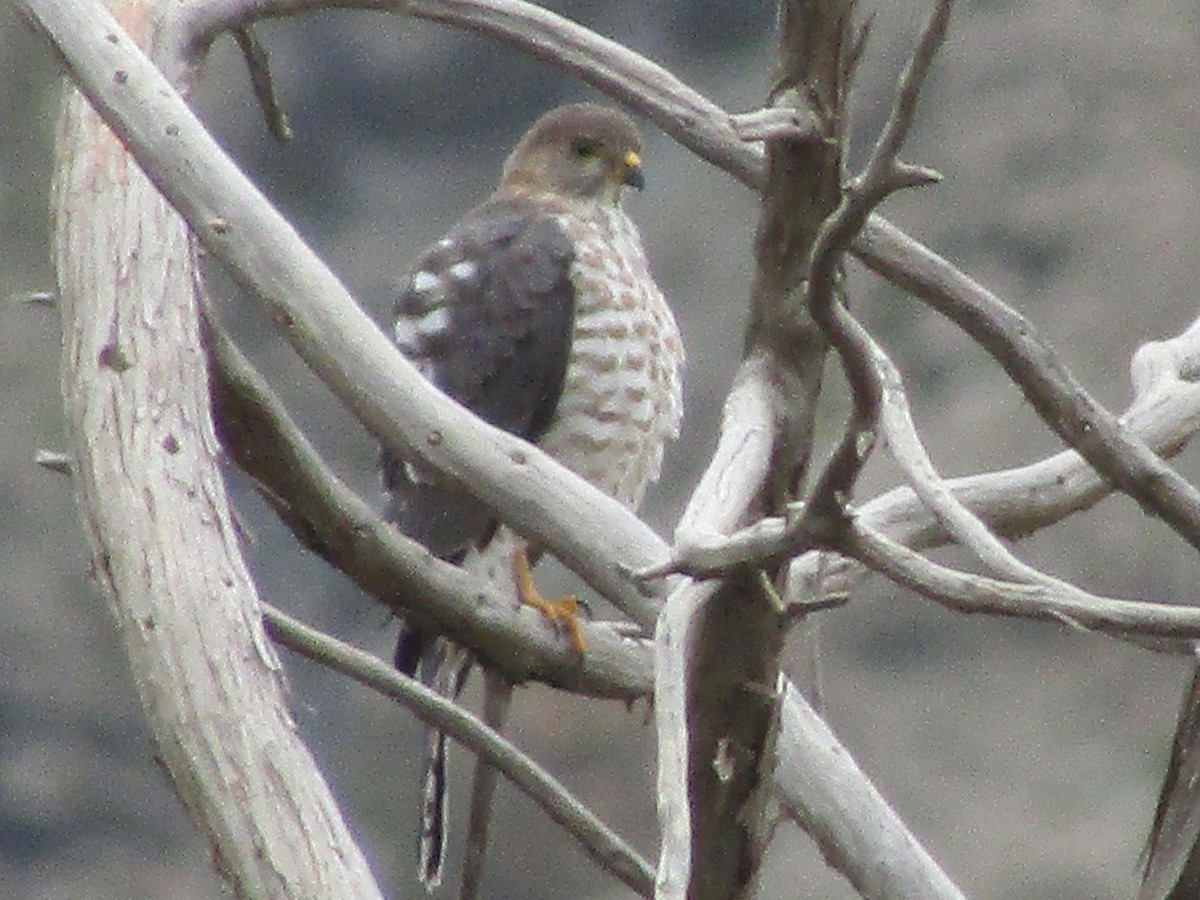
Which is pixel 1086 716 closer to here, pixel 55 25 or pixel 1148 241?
pixel 1148 241

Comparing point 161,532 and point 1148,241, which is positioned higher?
point 1148,241

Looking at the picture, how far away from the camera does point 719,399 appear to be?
26.5 ft

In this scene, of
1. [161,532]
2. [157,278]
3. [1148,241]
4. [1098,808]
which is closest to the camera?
[161,532]

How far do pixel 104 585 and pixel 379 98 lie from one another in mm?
7001

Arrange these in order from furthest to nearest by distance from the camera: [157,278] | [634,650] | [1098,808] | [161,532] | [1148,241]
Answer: [1148,241] → [1098,808] → [634,650] → [157,278] → [161,532]

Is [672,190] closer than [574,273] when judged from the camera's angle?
No

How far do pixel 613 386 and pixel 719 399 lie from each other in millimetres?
4190

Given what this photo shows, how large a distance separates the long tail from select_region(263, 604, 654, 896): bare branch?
0.70 meters

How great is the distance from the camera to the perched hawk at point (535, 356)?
3.76 metres

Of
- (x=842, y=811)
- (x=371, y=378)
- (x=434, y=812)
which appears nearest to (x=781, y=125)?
(x=371, y=378)

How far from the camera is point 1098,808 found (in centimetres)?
796

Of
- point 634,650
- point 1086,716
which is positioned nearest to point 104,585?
point 634,650

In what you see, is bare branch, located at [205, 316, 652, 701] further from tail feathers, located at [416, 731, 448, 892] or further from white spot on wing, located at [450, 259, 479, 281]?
white spot on wing, located at [450, 259, 479, 281]

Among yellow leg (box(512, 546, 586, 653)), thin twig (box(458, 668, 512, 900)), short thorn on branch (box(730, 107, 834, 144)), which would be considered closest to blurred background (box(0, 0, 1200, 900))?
yellow leg (box(512, 546, 586, 653))
